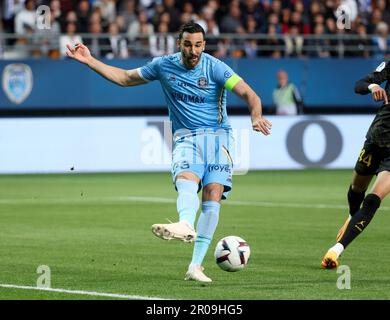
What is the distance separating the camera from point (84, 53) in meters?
10.5

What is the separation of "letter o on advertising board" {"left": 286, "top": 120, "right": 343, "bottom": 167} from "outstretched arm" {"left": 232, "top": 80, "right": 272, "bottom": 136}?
649 inches

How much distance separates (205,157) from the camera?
10227 mm

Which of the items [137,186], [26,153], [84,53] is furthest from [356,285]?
[26,153]

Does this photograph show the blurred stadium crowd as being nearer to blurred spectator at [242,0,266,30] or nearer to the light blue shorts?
blurred spectator at [242,0,266,30]

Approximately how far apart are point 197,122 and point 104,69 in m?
1.02

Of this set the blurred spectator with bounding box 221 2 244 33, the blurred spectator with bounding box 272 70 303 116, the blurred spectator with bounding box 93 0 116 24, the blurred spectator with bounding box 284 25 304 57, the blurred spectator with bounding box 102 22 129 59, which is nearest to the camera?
the blurred spectator with bounding box 102 22 129 59

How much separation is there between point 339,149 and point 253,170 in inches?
81.0

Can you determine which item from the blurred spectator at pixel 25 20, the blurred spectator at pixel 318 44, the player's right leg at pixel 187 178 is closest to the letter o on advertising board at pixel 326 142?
the blurred spectator at pixel 318 44

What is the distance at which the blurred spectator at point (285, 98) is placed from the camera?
2725 centimetres

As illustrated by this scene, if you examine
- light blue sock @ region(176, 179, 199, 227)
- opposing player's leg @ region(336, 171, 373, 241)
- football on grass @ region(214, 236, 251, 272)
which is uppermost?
light blue sock @ region(176, 179, 199, 227)

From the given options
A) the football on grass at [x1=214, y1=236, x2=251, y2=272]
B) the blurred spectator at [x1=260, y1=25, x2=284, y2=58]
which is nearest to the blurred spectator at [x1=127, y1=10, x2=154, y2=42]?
the blurred spectator at [x1=260, y1=25, x2=284, y2=58]

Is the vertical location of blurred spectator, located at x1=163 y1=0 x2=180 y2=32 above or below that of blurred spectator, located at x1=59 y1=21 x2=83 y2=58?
above

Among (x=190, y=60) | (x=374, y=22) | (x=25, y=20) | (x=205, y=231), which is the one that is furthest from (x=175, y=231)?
(x=374, y=22)

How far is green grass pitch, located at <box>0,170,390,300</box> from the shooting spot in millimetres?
9555
